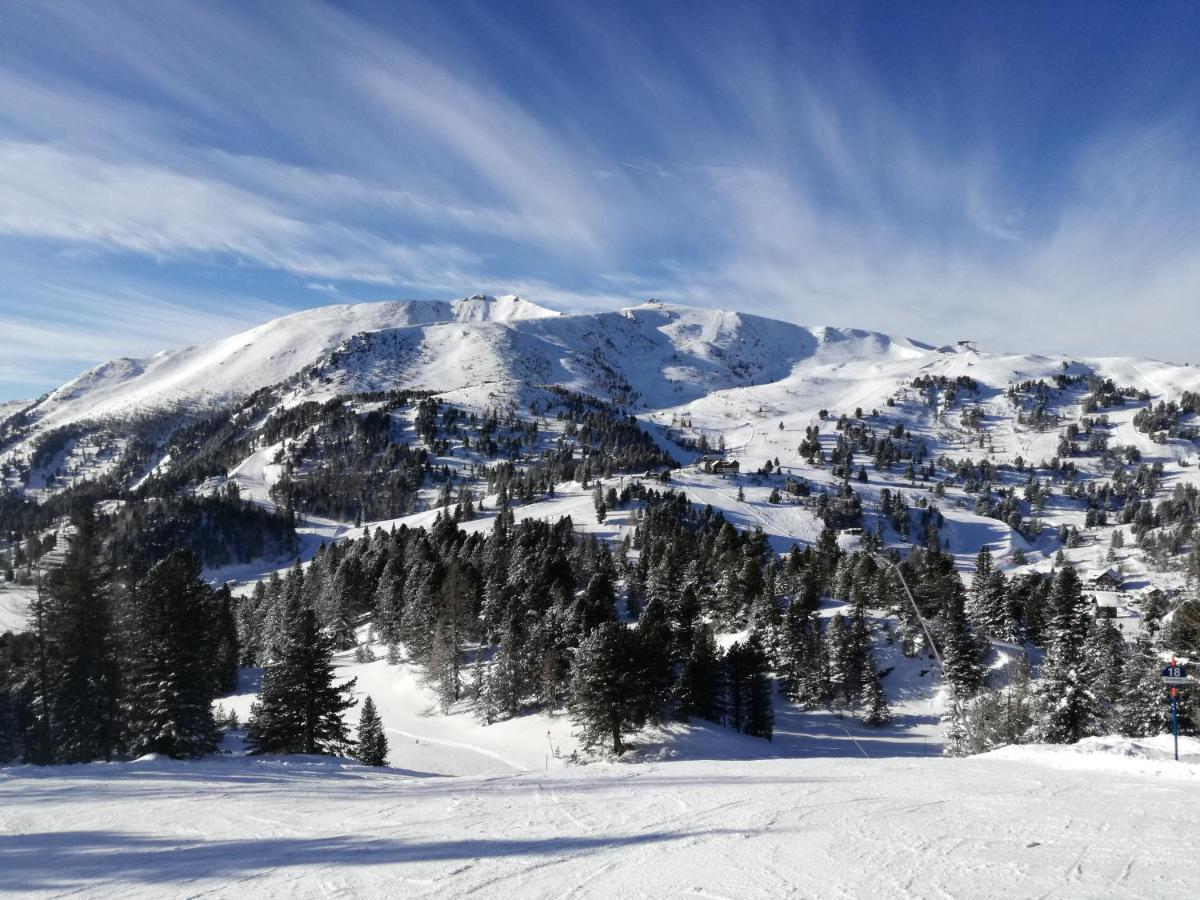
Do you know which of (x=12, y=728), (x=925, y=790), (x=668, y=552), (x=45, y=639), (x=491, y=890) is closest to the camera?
(x=491, y=890)

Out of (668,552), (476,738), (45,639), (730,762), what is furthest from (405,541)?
(730,762)

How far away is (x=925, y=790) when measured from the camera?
13102 millimetres

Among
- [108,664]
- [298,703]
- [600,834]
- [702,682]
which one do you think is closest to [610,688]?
[702,682]

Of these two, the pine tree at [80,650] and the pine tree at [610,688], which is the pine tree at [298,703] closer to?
the pine tree at [80,650]

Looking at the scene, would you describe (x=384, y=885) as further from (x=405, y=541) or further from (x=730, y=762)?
(x=405, y=541)

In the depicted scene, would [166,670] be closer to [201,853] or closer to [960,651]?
[201,853]

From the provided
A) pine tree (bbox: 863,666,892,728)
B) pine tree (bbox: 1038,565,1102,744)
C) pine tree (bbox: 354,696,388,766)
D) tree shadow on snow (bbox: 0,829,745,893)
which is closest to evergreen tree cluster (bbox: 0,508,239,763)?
pine tree (bbox: 354,696,388,766)

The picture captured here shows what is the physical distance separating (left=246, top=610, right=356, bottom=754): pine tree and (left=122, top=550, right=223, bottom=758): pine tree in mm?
2921

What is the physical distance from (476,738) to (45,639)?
A: 3154 cm

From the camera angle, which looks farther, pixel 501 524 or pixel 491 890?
pixel 501 524

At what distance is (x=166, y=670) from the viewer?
2908 centimetres

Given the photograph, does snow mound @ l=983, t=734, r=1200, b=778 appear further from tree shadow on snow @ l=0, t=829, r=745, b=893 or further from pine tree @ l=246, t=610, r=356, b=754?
pine tree @ l=246, t=610, r=356, b=754

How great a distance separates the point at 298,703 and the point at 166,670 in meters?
7.43

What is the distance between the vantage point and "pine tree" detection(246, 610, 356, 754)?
34.0m
